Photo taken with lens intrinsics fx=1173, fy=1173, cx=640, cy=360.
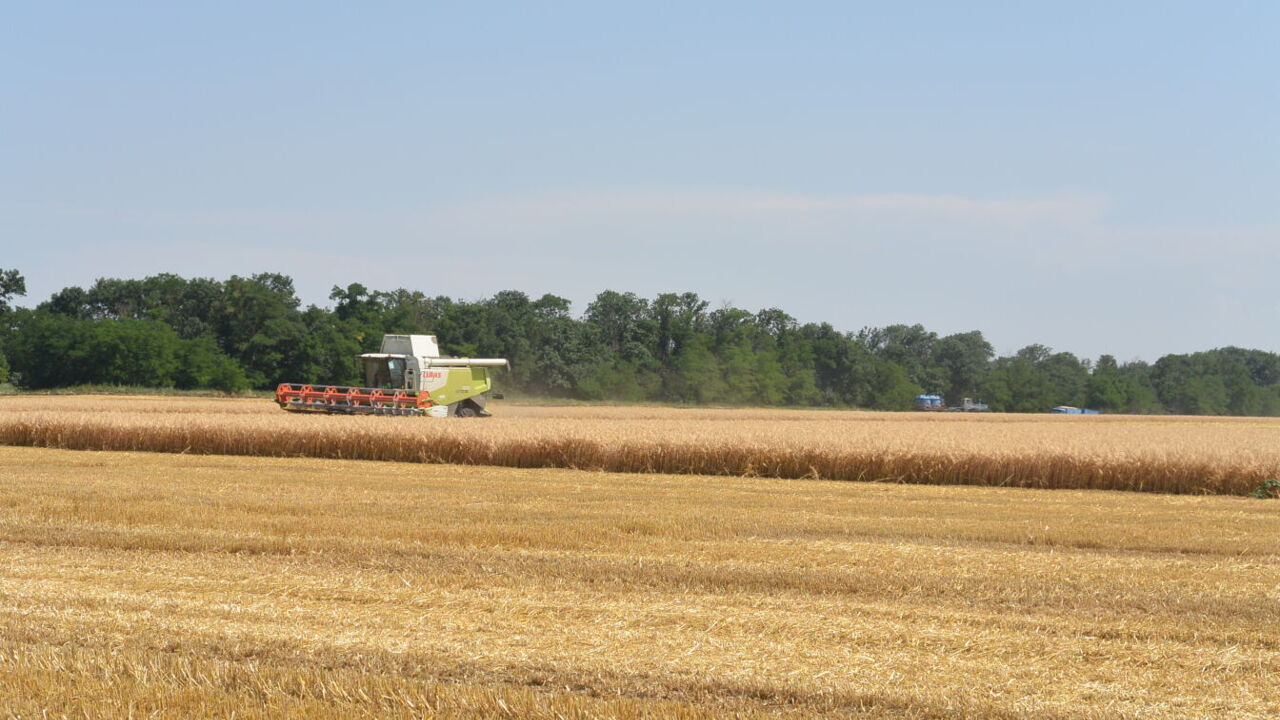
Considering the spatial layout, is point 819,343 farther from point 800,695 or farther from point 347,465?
point 800,695

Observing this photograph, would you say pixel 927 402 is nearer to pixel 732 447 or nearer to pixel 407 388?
pixel 407 388

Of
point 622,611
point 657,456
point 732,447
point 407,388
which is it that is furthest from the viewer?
point 407,388

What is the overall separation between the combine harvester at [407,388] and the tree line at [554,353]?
1392 inches

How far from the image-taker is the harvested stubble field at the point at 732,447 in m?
19.4

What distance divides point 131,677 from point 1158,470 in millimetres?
17187

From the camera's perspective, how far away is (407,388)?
36.2m

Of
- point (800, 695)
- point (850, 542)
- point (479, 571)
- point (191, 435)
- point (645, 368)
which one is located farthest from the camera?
point (645, 368)

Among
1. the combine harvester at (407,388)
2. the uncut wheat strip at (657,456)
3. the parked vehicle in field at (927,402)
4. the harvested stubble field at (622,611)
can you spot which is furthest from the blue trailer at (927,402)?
the harvested stubble field at (622,611)

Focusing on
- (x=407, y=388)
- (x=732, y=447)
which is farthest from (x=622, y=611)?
(x=407, y=388)

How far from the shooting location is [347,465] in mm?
21953

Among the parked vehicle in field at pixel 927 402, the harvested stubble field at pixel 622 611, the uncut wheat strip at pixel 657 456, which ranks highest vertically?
the parked vehicle in field at pixel 927 402

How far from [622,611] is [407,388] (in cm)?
2937

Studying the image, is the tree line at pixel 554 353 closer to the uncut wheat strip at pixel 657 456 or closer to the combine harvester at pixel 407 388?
the combine harvester at pixel 407 388

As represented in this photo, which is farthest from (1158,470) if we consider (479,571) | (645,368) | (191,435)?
(645,368)
